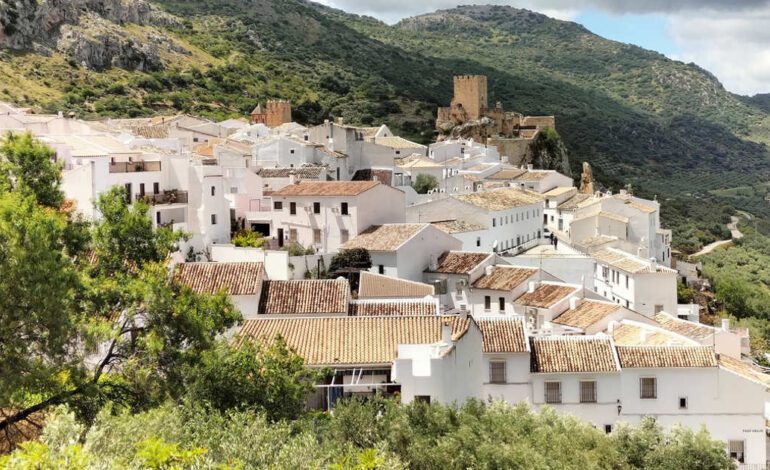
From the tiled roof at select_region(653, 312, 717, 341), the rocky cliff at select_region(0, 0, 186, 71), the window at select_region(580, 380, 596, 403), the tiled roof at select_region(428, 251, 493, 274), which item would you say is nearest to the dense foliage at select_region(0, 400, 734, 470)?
the window at select_region(580, 380, 596, 403)

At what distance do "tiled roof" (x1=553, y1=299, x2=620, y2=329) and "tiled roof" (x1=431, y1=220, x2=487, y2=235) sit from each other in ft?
31.4

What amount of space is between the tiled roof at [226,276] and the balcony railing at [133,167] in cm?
767

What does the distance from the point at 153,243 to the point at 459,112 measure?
6572cm

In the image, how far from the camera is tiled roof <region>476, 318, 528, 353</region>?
2472 cm

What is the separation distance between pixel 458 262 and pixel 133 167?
12522mm

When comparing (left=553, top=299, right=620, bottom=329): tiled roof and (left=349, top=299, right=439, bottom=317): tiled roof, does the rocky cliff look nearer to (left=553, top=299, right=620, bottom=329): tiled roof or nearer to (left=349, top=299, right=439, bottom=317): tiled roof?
(left=349, top=299, right=439, bottom=317): tiled roof

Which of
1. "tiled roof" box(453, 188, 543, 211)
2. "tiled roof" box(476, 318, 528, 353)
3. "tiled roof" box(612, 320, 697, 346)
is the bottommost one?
"tiled roof" box(612, 320, 697, 346)

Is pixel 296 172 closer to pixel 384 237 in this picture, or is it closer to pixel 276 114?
pixel 384 237

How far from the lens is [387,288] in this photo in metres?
30.8

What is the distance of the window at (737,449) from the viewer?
973 inches

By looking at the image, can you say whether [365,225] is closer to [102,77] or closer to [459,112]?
[459,112]

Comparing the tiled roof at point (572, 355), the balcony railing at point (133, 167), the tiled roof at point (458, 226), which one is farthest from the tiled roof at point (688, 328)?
the balcony railing at point (133, 167)

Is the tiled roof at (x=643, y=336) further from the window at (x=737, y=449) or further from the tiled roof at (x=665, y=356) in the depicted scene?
the window at (x=737, y=449)

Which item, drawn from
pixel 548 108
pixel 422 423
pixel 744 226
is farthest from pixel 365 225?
pixel 548 108
